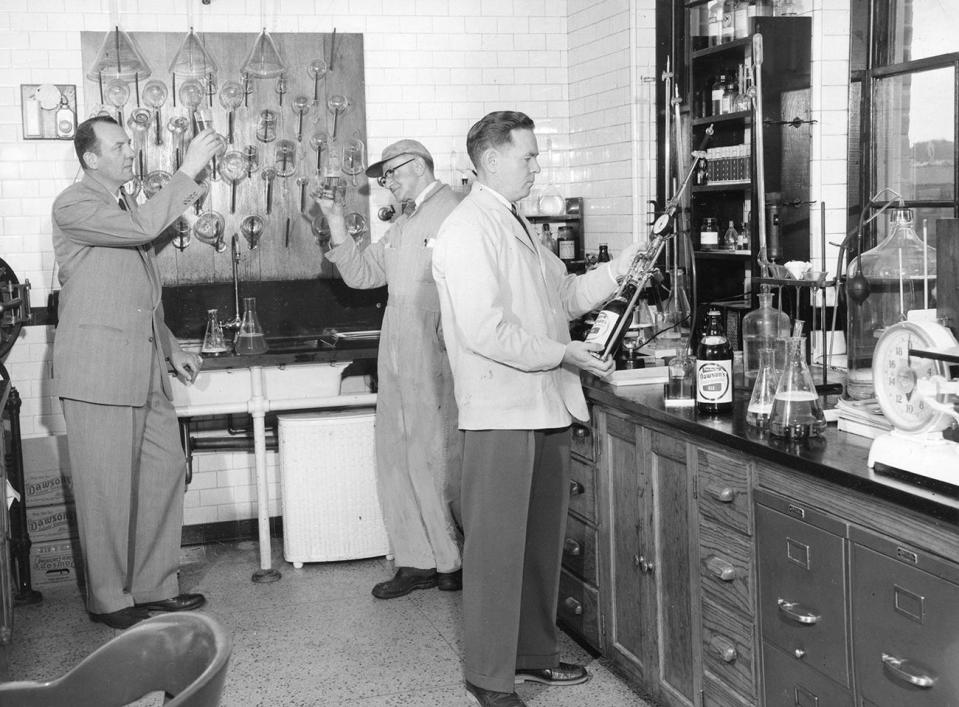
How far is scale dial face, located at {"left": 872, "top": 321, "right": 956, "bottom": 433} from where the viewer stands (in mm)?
2652

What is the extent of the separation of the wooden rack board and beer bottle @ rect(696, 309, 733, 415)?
3.00m

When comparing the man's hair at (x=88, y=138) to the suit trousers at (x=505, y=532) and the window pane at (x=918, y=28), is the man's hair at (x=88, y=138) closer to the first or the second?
the suit trousers at (x=505, y=532)

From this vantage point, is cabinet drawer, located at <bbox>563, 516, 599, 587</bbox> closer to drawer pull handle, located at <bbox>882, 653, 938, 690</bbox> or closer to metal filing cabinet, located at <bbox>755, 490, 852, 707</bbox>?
metal filing cabinet, located at <bbox>755, 490, 852, 707</bbox>

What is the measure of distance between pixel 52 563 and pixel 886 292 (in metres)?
4.00

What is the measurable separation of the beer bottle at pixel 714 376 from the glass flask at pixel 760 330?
335 mm

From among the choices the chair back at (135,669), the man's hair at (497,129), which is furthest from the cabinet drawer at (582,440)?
the chair back at (135,669)

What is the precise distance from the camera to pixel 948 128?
404 centimetres

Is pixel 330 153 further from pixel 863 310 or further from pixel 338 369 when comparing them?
pixel 863 310

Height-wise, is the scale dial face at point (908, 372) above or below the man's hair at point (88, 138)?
below

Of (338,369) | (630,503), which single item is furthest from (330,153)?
(630,503)

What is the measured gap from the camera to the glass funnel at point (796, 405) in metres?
3.10

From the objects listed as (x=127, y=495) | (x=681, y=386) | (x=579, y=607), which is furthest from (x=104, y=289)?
(x=681, y=386)

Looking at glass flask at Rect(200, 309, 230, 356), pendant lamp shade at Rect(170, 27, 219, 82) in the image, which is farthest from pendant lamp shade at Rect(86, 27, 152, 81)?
glass flask at Rect(200, 309, 230, 356)

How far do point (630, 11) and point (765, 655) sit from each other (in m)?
3.40
